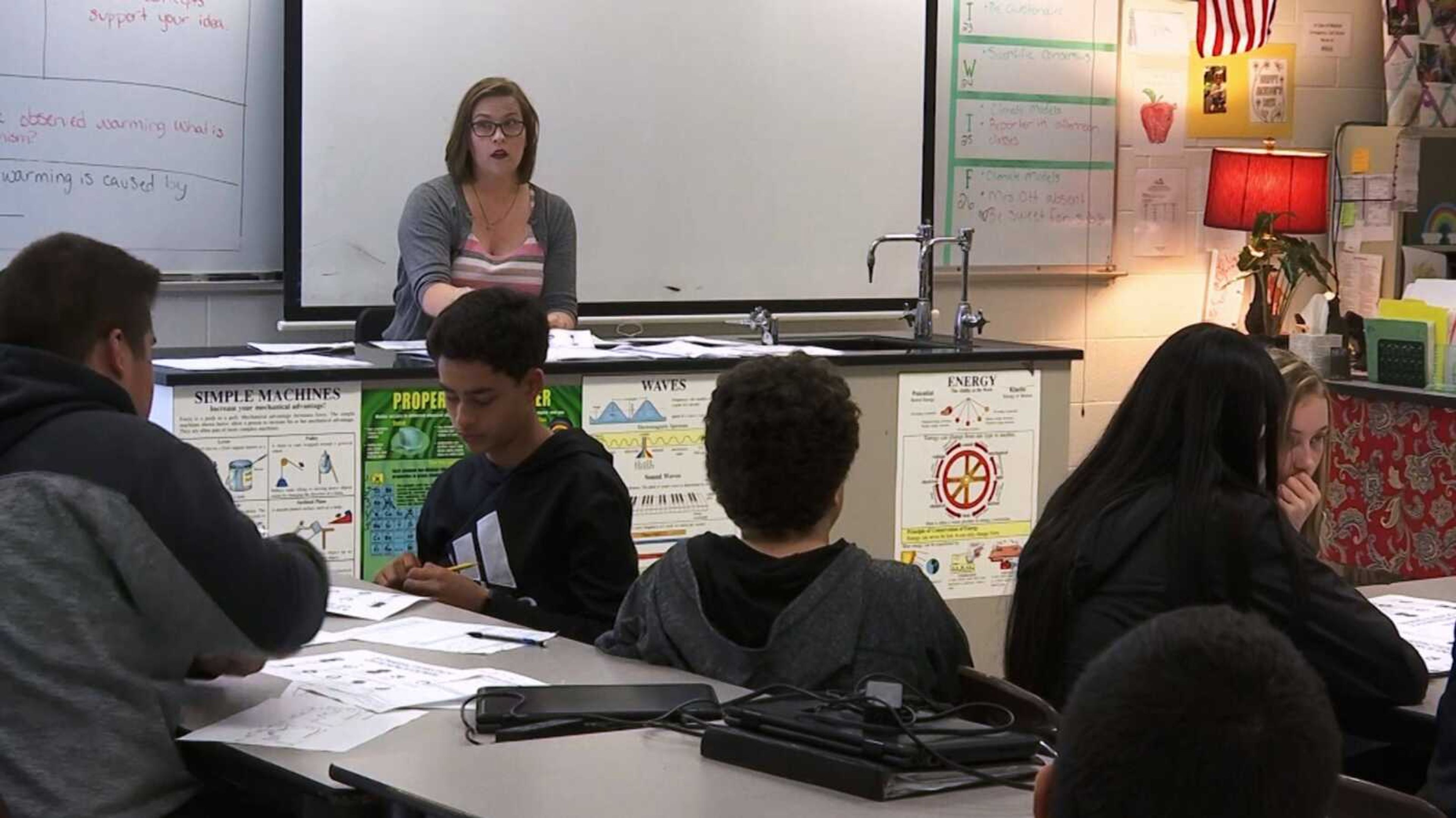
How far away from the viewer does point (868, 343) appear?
17.4 ft

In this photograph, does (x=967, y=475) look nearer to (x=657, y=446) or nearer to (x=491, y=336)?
(x=657, y=446)

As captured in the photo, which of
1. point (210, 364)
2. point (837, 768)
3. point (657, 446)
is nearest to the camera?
point (837, 768)

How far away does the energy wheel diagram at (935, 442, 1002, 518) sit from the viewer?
4.65m

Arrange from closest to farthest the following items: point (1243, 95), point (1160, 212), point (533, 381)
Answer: point (533, 381), point (1160, 212), point (1243, 95)

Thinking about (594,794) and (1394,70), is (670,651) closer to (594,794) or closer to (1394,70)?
(594,794)

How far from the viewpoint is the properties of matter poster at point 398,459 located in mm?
3930

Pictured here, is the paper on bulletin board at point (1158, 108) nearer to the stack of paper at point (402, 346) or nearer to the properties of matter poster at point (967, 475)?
the properties of matter poster at point (967, 475)

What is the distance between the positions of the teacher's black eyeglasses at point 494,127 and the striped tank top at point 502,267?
251 mm

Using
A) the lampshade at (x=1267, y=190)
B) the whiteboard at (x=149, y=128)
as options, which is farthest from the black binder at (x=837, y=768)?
the lampshade at (x=1267, y=190)

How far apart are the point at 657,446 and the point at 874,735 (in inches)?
104

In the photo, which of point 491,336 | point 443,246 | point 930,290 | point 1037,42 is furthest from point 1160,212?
point 491,336

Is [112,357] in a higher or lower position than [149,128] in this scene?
lower

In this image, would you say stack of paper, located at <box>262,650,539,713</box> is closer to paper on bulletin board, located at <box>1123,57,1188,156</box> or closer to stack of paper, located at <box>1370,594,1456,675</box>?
stack of paper, located at <box>1370,594,1456,675</box>

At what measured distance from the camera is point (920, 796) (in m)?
1.64
